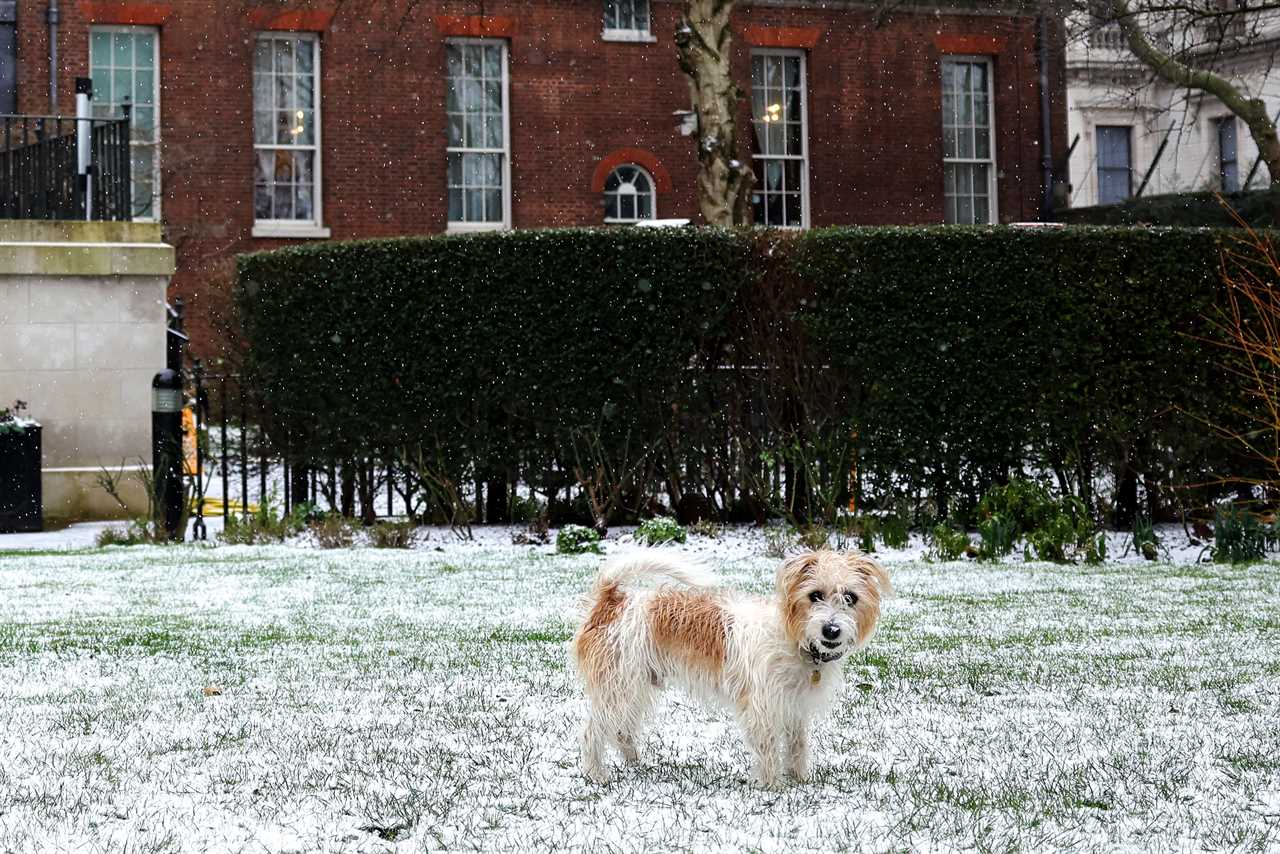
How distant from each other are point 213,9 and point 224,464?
11.7 m

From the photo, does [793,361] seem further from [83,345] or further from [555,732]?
[555,732]

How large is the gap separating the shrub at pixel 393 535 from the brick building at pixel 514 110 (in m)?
10.7

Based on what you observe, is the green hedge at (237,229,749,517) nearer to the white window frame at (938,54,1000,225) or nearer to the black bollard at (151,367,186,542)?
the black bollard at (151,367,186,542)

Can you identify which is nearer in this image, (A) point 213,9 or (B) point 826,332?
(B) point 826,332

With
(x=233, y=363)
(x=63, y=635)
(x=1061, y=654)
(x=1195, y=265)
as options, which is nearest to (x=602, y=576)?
(x=1061, y=654)

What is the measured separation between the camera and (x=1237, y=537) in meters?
10.6

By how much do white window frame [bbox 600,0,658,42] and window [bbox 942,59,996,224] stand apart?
17.0ft

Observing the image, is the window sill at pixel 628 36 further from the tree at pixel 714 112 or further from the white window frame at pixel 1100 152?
the white window frame at pixel 1100 152

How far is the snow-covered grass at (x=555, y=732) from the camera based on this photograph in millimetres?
4059

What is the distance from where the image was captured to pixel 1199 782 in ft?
14.8

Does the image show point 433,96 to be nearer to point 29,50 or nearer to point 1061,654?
point 29,50

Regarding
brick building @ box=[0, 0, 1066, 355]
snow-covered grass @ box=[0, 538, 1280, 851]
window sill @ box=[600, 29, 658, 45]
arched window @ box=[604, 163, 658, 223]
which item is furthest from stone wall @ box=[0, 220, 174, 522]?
window sill @ box=[600, 29, 658, 45]

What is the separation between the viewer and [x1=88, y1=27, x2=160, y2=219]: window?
22188 mm

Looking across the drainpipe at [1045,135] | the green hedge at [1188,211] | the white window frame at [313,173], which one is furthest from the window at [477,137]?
the drainpipe at [1045,135]
